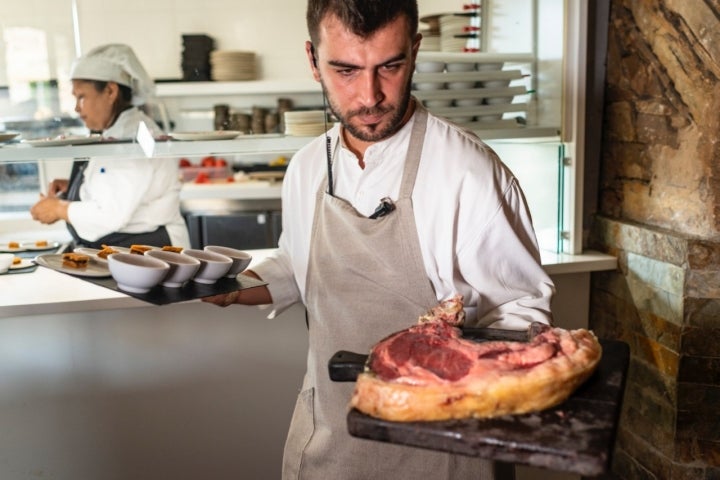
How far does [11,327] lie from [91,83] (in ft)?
3.58

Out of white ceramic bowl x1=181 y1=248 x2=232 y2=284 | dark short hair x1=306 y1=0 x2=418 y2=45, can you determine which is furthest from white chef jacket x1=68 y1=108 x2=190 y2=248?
dark short hair x1=306 y1=0 x2=418 y2=45

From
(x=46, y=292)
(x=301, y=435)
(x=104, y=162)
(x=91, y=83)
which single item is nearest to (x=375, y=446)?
(x=301, y=435)

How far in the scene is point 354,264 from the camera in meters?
1.85

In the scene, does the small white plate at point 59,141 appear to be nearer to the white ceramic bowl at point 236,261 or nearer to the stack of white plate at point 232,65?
the white ceramic bowl at point 236,261

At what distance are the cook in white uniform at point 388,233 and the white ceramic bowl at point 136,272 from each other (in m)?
0.21

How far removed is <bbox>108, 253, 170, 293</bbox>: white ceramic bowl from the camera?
69.7 inches

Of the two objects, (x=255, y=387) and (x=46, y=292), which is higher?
(x=46, y=292)

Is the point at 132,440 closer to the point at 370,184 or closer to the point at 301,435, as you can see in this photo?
the point at 301,435

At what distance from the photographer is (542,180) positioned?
3.13 m

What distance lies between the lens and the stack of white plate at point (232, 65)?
17.4ft

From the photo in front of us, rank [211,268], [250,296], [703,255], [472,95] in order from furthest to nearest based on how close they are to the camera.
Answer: [472,95] → [703,255] → [250,296] → [211,268]

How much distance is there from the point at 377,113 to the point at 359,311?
472 mm

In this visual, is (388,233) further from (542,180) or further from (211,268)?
(542,180)

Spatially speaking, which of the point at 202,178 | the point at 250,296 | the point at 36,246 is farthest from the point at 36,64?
the point at 250,296
